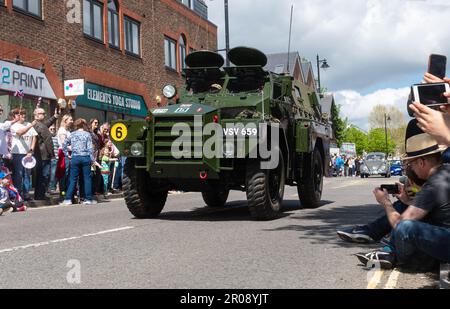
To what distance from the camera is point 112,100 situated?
72.1 feet

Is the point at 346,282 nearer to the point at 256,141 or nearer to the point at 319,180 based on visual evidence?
the point at 256,141

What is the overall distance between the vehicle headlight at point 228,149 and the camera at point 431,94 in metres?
4.43

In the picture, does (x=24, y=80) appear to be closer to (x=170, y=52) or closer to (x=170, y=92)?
(x=170, y=92)

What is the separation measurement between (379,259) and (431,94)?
169cm

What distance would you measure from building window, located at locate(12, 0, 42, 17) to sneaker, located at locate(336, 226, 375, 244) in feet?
45.7

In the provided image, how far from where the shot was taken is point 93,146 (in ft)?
43.2

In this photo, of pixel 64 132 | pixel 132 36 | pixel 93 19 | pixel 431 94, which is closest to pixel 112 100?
pixel 93 19

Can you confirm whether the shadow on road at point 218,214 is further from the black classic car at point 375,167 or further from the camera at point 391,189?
the black classic car at point 375,167

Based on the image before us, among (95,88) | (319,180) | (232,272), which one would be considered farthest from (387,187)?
(95,88)

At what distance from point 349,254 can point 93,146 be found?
896 cm

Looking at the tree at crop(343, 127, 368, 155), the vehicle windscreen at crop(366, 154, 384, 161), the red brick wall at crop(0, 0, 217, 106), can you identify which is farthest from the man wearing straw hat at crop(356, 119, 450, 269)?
the tree at crop(343, 127, 368, 155)

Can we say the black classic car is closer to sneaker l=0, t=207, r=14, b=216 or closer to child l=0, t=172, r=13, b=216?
sneaker l=0, t=207, r=14, b=216

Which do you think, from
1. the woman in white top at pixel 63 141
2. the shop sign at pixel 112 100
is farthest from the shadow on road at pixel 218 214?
the shop sign at pixel 112 100

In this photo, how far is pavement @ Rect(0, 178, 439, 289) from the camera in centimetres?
415
